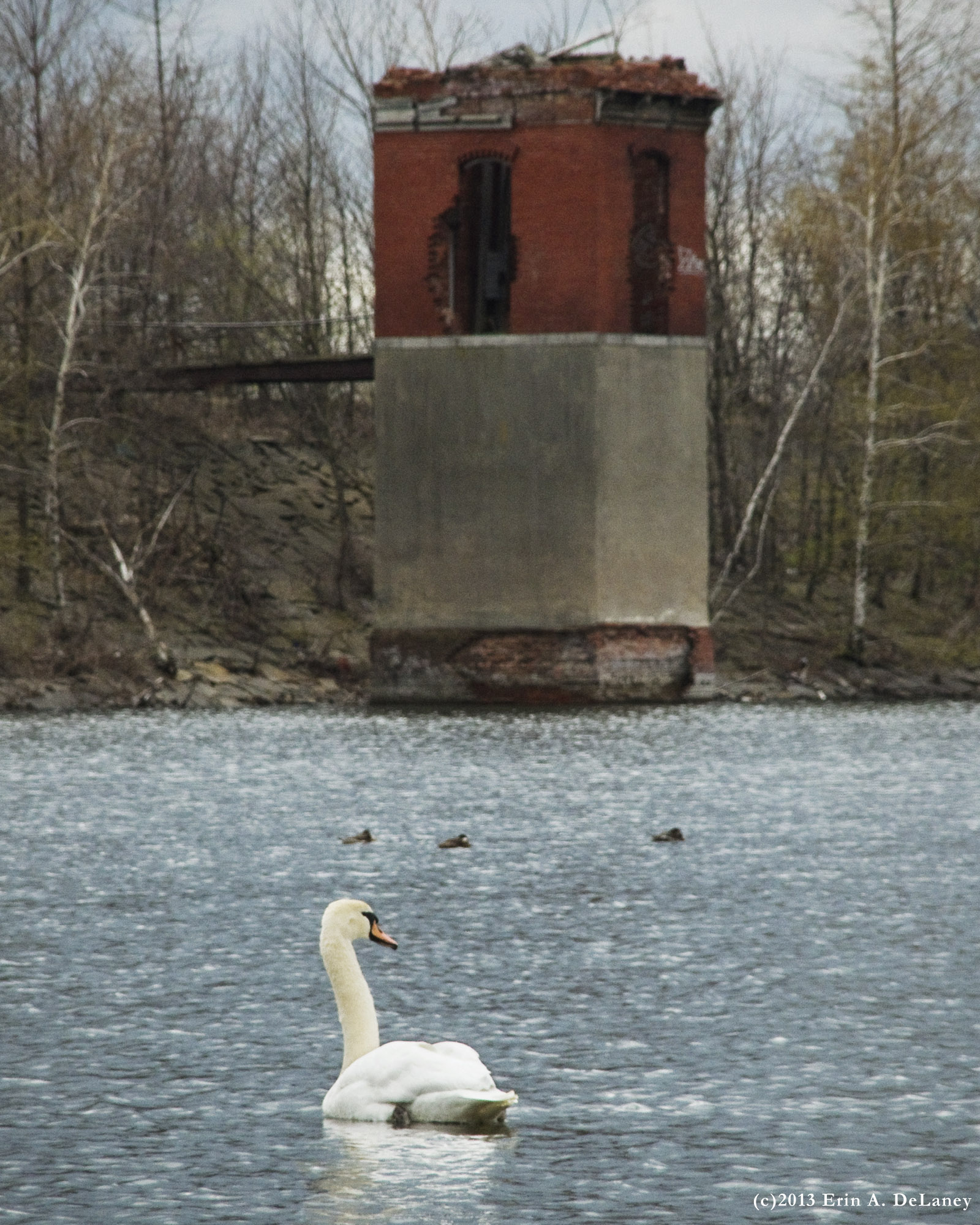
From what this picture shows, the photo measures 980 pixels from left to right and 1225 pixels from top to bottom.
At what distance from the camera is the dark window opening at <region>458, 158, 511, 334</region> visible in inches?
1609

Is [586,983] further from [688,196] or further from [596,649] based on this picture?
[688,196]

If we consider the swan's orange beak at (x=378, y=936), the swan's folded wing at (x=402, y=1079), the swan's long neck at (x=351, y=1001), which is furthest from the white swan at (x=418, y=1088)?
the swan's orange beak at (x=378, y=936)

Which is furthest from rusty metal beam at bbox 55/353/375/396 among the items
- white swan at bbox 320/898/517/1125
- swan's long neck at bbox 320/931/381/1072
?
white swan at bbox 320/898/517/1125

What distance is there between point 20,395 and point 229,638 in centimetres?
625

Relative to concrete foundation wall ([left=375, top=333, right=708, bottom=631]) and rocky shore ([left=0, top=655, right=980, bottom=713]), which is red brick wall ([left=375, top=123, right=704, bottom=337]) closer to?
concrete foundation wall ([left=375, top=333, right=708, bottom=631])

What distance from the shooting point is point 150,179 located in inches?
1891

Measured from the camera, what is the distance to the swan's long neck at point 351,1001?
9.11 metres

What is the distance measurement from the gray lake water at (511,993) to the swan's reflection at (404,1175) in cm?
2

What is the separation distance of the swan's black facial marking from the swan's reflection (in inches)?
38.4

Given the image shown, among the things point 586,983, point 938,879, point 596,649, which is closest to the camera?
point 586,983

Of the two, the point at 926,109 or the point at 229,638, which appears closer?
the point at 229,638

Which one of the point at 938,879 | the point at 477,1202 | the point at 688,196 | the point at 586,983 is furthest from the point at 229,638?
the point at 477,1202

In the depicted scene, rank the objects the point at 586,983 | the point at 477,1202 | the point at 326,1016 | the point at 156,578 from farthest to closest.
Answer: the point at 156,578
the point at 586,983
the point at 326,1016
the point at 477,1202

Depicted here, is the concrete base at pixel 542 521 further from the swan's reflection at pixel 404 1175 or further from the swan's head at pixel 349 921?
the swan's reflection at pixel 404 1175
